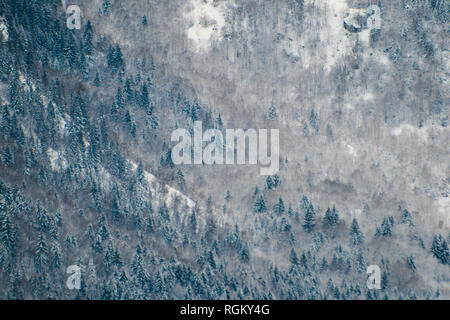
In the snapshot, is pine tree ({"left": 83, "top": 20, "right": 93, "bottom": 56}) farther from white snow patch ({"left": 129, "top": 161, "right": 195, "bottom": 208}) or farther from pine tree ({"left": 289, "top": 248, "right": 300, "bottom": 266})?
pine tree ({"left": 289, "top": 248, "right": 300, "bottom": 266})

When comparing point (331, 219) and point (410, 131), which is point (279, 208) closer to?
point (331, 219)

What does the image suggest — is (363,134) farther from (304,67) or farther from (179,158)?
(179,158)

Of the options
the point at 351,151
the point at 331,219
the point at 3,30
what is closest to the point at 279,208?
the point at 331,219

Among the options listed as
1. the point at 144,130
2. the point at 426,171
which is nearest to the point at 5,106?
the point at 144,130

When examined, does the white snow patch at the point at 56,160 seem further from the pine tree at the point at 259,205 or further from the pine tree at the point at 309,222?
the pine tree at the point at 309,222
